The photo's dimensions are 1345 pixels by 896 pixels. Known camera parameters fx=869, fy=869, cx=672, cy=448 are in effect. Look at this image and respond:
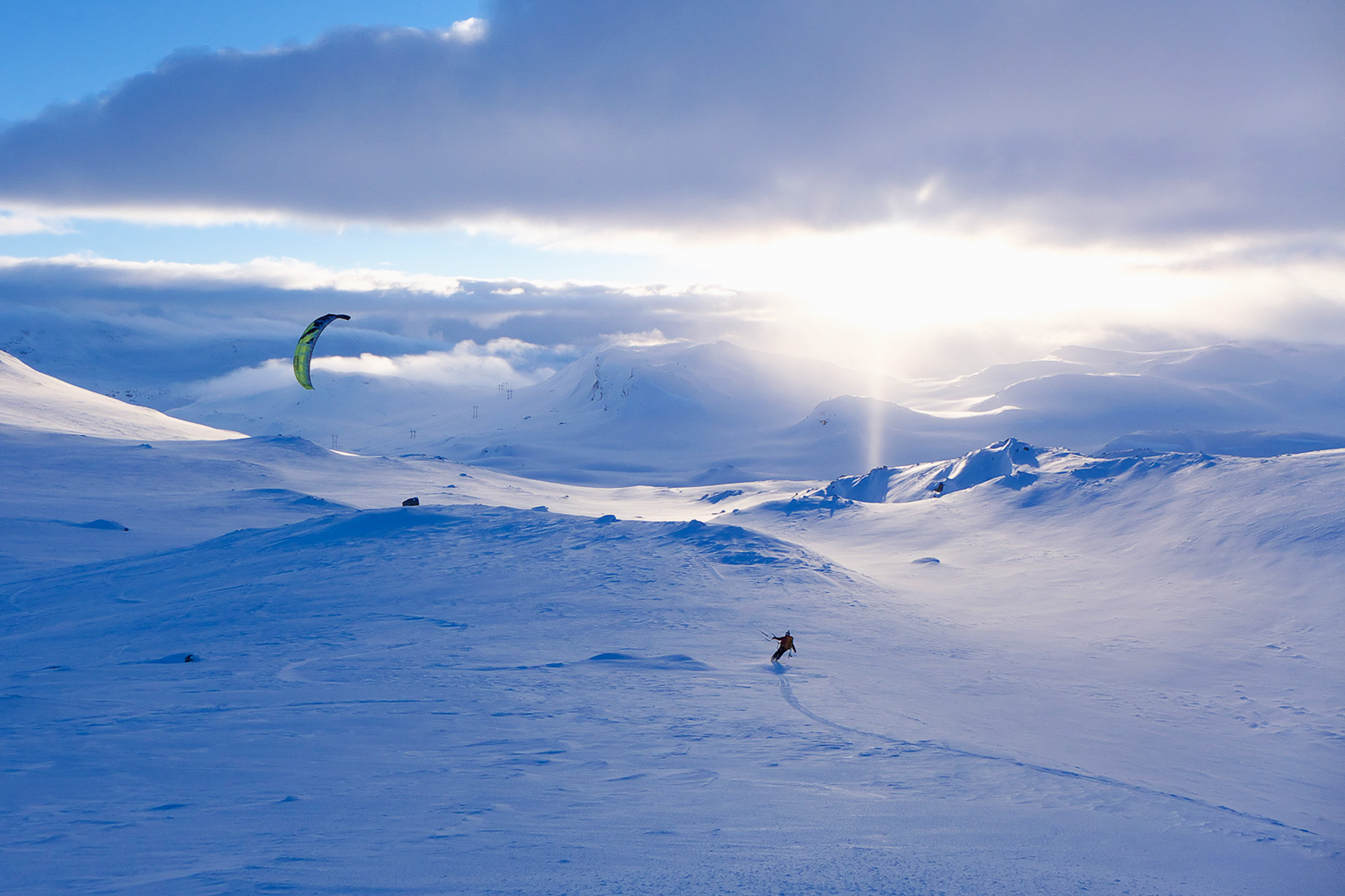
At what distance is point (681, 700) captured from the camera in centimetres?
977

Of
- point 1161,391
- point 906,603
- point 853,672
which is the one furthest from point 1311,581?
point 1161,391

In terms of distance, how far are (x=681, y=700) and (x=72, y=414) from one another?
41.4m

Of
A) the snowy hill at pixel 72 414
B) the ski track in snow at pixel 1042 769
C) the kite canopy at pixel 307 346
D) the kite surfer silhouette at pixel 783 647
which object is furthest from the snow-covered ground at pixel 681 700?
the snowy hill at pixel 72 414

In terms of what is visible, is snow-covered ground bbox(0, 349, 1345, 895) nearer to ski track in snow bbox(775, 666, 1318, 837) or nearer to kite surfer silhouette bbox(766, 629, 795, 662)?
ski track in snow bbox(775, 666, 1318, 837)

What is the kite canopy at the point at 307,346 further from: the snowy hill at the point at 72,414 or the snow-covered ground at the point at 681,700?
the snowy hill at the point at 72,414

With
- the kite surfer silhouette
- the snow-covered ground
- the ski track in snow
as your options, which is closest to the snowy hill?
the snow-covered ground

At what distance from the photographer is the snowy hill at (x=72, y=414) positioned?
36781mm

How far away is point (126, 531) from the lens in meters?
22.7

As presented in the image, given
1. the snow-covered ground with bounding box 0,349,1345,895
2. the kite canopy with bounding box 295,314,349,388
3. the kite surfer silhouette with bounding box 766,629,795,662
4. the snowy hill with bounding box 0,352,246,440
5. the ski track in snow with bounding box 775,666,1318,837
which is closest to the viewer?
the snow-covered ground with bounding box 0,349,1345,895

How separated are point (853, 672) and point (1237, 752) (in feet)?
13.9

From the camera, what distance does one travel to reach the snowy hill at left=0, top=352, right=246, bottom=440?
36.8 meters

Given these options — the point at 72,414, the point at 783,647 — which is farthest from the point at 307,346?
the point at 72,414

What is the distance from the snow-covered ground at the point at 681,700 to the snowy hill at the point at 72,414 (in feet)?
46.5

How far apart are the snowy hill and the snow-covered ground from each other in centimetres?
1416
